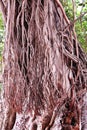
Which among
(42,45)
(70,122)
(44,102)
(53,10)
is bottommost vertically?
(70,122)

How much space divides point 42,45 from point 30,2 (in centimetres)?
30

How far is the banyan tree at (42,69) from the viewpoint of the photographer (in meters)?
1.52

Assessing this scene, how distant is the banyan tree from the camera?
4.99ft

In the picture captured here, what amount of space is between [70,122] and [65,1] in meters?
0.84

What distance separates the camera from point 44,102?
5.14ft

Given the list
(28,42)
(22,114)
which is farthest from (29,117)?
(28,42)

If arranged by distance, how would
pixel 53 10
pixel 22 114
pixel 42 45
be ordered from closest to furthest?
1. pixel 42 45
2. pixel 53 10
3. pixel 22 114

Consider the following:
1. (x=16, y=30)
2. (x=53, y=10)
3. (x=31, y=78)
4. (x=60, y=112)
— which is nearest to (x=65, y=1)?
(x=53, y=10)

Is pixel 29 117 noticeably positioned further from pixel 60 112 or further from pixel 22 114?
pixel 60 112

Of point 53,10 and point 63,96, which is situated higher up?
point 53,10

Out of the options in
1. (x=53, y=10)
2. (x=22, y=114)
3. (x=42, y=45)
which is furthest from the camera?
(x=22, y=114)

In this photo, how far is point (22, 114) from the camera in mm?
1723

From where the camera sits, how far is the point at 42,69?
4.99 feet

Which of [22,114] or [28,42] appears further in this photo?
[22,114]
